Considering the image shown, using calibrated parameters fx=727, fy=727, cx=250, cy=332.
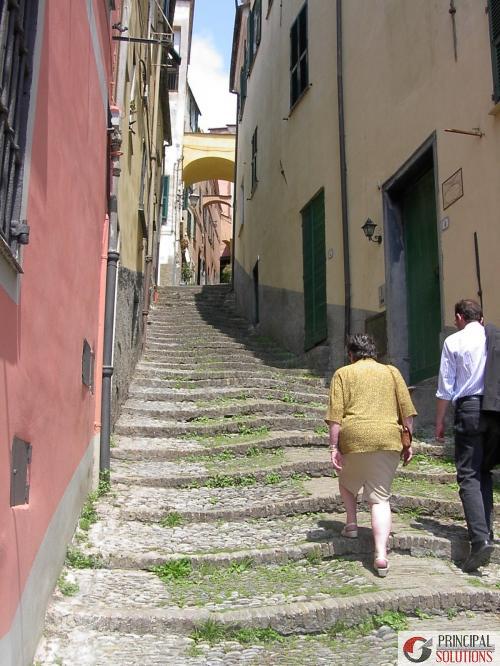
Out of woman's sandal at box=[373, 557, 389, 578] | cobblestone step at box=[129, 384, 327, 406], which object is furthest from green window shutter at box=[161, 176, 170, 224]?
woman's sandal at box=[373, 557, 389, 578]

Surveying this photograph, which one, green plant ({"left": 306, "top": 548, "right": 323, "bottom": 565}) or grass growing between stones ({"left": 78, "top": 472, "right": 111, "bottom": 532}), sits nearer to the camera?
green plant ({"left": 306, "top": 548, "right": 323, "bottom": 565})

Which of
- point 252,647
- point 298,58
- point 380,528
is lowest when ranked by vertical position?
point 252,647

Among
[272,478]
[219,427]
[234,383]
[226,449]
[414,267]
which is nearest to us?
[272,478]

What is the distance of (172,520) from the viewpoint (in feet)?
16.6

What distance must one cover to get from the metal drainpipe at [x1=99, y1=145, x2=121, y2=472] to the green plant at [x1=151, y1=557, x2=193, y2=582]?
1.59 m

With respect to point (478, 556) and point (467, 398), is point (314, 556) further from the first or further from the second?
point (467, 398)

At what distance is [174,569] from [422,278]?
15.0 feet

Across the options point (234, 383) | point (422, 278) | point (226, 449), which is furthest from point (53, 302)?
point (234, 383)

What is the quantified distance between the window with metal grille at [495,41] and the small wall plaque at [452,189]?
2.74 feet

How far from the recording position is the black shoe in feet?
12.9

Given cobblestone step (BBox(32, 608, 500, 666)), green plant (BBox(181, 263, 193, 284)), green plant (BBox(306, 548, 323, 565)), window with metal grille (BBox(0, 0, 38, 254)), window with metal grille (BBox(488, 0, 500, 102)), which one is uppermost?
green plant (BBox(181, 263, 193, 284))

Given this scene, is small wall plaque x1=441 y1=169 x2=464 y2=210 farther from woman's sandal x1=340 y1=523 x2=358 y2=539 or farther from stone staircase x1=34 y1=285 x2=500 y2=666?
woman's sandal x1=340 y1=523 x2=358 y2=539

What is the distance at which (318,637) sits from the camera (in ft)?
11.6

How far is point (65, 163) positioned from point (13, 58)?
1.15 metres
